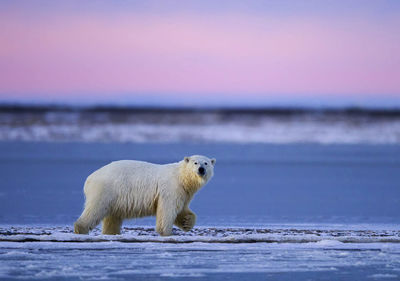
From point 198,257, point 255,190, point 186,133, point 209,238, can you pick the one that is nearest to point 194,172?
point 209,238

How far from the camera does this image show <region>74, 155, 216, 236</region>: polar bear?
724cm

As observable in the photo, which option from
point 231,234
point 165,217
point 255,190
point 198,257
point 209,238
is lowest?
point 198,257

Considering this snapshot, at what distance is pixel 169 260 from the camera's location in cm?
586

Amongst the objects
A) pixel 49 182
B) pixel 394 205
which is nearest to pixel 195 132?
pixel 49 182

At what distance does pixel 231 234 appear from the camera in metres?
7.45

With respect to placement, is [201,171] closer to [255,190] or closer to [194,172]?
[194,172]

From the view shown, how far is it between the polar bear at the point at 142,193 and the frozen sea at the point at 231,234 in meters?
0.22

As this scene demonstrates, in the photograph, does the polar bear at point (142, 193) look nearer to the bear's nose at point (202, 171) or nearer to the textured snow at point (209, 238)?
the bear's nose at point (202, 171)

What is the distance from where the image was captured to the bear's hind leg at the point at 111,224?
24.5ft

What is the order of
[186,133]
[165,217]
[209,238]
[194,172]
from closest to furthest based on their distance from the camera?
[209,238], [165,217], [194,172], [186,133]

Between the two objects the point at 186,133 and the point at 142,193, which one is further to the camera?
the point at 186,133

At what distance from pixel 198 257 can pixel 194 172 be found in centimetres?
161

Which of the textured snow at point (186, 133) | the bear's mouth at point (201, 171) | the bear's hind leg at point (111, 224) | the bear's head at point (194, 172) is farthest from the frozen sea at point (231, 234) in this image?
the textured snow at point (186, 133)

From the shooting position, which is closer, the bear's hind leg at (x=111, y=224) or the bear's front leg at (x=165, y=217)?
the bear's front leg at (x=165, y=217)
